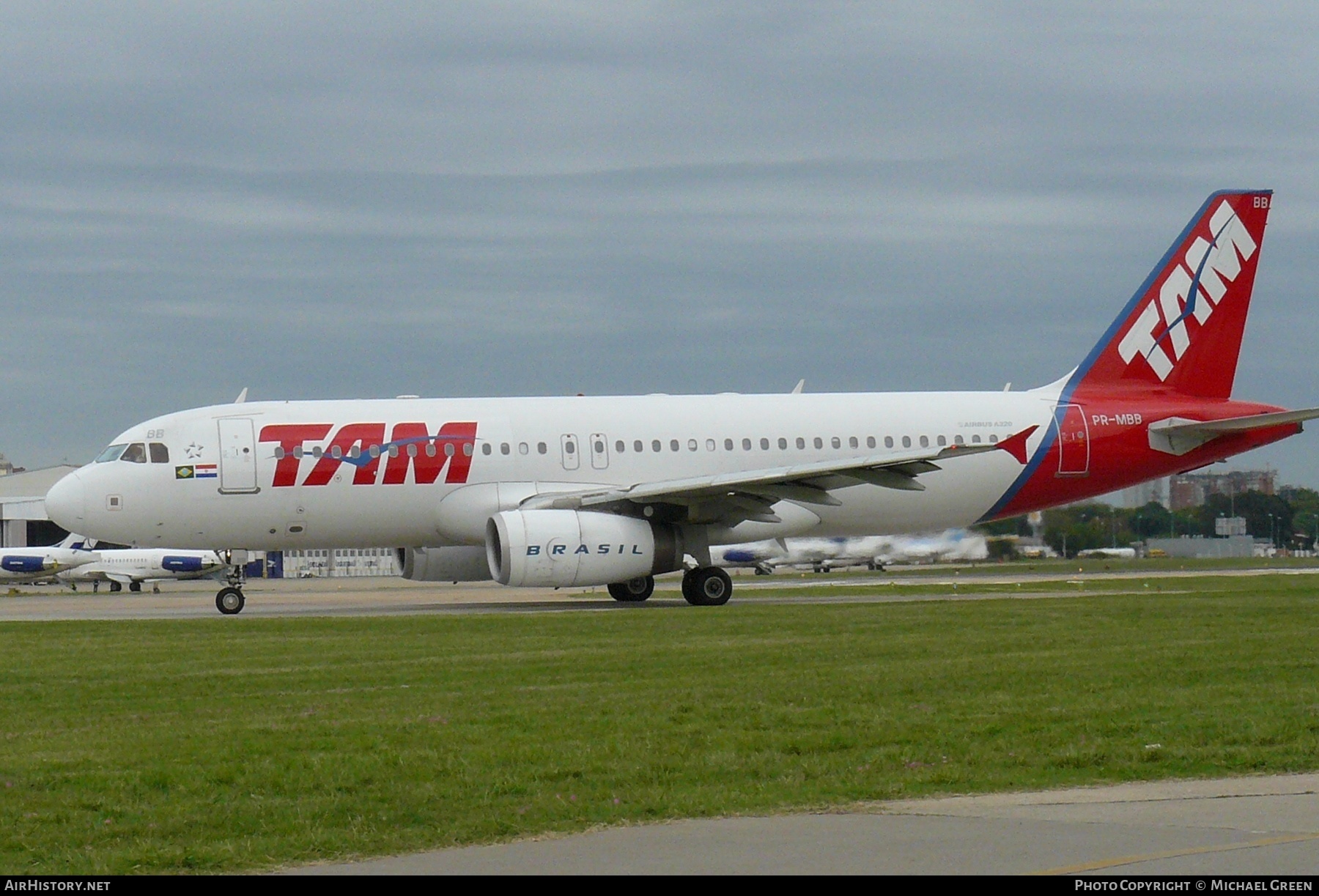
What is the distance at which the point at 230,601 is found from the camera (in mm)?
32781

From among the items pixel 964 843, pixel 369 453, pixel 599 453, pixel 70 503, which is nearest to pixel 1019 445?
pixel 599 453

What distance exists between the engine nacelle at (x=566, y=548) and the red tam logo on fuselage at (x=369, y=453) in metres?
1.72

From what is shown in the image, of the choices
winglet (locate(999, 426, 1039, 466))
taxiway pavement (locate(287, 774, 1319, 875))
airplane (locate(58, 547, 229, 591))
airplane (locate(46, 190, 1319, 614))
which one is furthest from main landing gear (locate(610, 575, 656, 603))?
airplane (locate(58, 547, 229, 591))

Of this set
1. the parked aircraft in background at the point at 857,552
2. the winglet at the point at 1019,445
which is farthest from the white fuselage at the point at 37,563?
the winglet at the point at 1019,445

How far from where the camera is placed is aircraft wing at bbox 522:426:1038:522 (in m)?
30.2

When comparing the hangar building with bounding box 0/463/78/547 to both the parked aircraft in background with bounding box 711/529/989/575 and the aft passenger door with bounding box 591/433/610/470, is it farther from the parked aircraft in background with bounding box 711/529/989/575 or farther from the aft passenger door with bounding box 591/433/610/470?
the aft passenger door with bounding box 591/433/610/470

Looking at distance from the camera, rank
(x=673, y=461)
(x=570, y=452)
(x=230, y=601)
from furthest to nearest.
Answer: (x=673, y=461), (x=570, y=452), (x=230, y=601)

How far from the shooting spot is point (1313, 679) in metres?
16.2

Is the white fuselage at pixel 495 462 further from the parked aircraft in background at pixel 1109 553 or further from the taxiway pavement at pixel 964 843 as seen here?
the parked aircraft in background at pixel 1109 553

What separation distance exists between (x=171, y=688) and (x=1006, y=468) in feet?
69.6

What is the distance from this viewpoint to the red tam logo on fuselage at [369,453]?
31672mm

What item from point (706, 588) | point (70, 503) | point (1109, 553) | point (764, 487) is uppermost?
point (70, 503)

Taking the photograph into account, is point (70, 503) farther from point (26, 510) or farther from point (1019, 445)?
point (26, 510)

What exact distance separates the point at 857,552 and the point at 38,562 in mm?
32143
